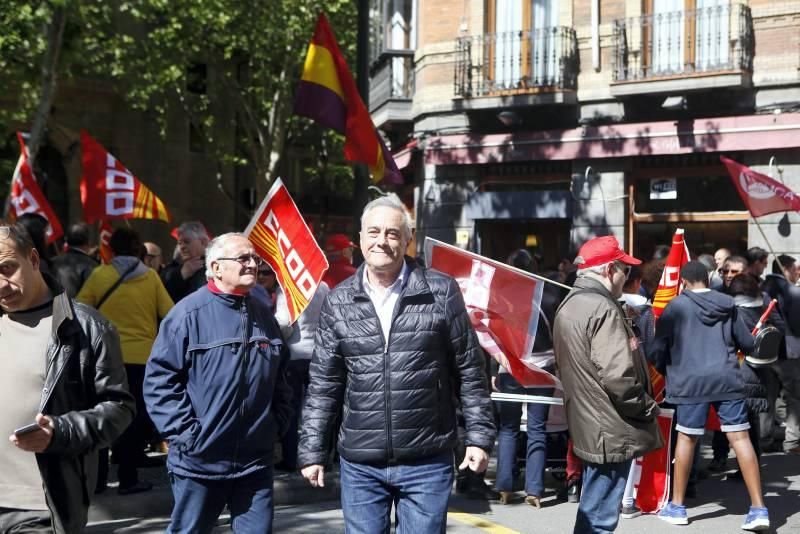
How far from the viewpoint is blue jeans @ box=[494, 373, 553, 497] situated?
25.0 ft

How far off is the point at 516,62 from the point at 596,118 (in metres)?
1.77

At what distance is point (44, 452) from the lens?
3443mm

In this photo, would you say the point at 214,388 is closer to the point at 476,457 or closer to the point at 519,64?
the point at 476,457

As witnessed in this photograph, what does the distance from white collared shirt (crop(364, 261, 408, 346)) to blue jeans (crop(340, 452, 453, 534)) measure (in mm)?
559

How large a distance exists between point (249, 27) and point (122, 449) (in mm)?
19597

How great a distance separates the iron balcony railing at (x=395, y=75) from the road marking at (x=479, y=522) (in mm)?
14223

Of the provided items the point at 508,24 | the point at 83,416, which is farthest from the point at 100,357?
the point at 508,24

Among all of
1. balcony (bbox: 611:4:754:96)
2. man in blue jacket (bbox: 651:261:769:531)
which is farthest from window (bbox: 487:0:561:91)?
man in blue jacket (bbox: 651:261:769:531)

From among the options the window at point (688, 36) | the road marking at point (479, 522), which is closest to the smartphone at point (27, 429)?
the road marking at point (479, 522)

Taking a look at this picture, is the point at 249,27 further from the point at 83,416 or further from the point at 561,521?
the point at 83,416

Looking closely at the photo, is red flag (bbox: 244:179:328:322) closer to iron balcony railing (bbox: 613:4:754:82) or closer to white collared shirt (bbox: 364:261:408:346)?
white collared shirt (bbox: 364:261:408:346)

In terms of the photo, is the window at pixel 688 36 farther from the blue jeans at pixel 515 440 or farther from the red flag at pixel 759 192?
the blue jeans at pixel 515 440

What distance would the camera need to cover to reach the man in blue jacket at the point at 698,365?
700cm

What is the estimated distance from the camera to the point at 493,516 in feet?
24.2
